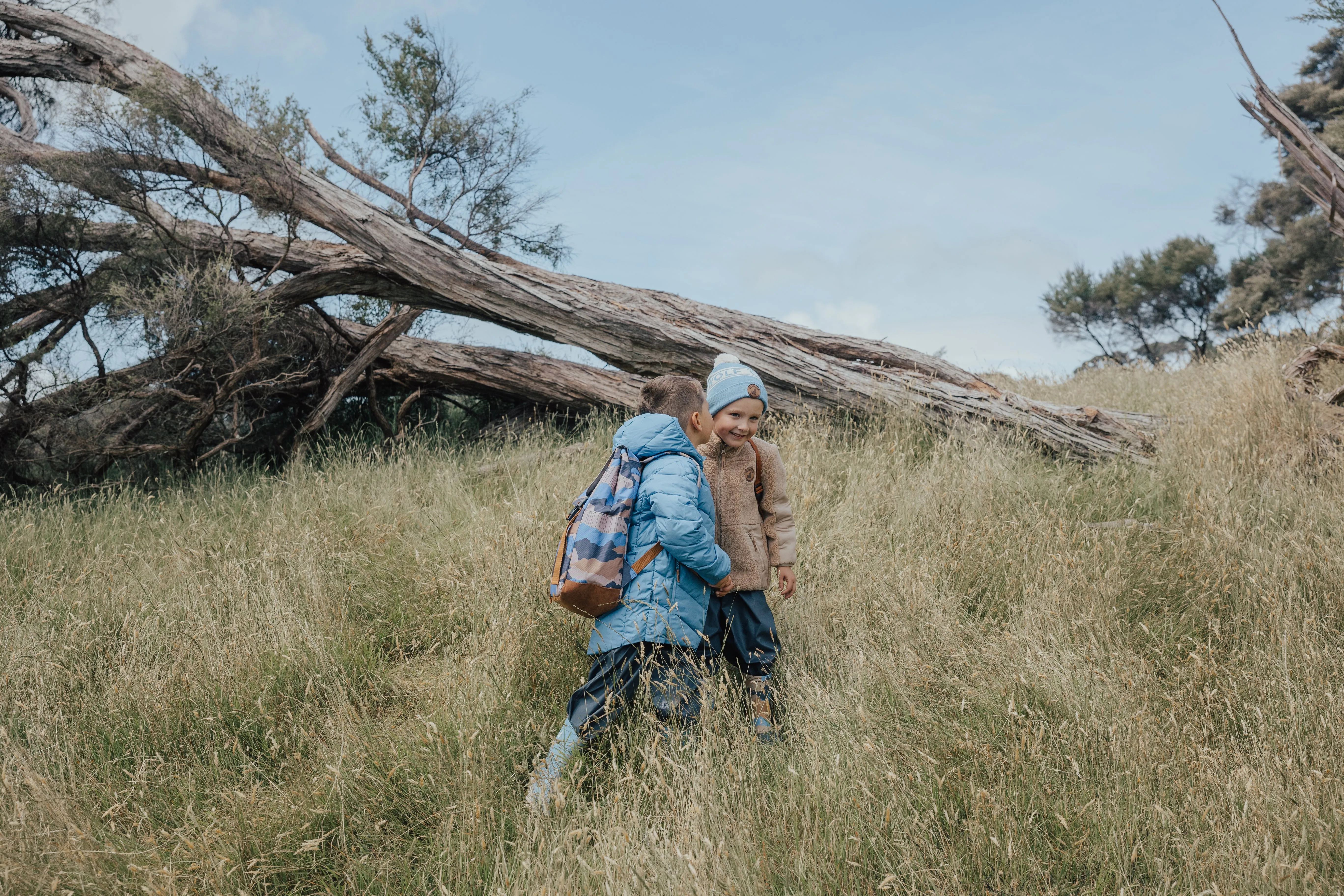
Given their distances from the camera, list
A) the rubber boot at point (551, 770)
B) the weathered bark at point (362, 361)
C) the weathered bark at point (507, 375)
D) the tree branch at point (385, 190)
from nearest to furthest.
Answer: the rubber boot at point (551, 770) → the weathered bark at point (362, 361) → the weathered bark at point (507, 375) → the tree branch at point (385, 190)

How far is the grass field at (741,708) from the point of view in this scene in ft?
7.97

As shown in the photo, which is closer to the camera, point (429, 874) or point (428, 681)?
point (429, 874)

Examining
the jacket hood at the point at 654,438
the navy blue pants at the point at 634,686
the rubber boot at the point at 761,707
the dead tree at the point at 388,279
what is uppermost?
the dead tree at the point at 388,279

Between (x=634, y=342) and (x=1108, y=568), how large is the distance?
4860 millimetres

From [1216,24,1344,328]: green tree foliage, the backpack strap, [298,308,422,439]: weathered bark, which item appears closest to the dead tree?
[298,308,422,439]: weathered bark

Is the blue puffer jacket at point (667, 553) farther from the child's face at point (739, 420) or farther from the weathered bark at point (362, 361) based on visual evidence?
the weathered bark at point (362, 361)

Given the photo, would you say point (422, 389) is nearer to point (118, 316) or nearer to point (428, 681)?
point (118, 316)

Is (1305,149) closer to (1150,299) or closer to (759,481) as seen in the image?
(759,481)

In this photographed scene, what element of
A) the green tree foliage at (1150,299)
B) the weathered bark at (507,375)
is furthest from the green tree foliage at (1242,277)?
the weathered bark at (507,375)

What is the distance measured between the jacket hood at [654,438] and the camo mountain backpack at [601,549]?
0.07 meters

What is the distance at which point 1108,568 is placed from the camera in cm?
433

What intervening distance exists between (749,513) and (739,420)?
45cm

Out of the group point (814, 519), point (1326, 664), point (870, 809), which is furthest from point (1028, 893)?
point (814, 519)

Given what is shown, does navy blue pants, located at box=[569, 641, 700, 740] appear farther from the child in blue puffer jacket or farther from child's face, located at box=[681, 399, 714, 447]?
child's face, located at box=[681, 399, 714, 447]
